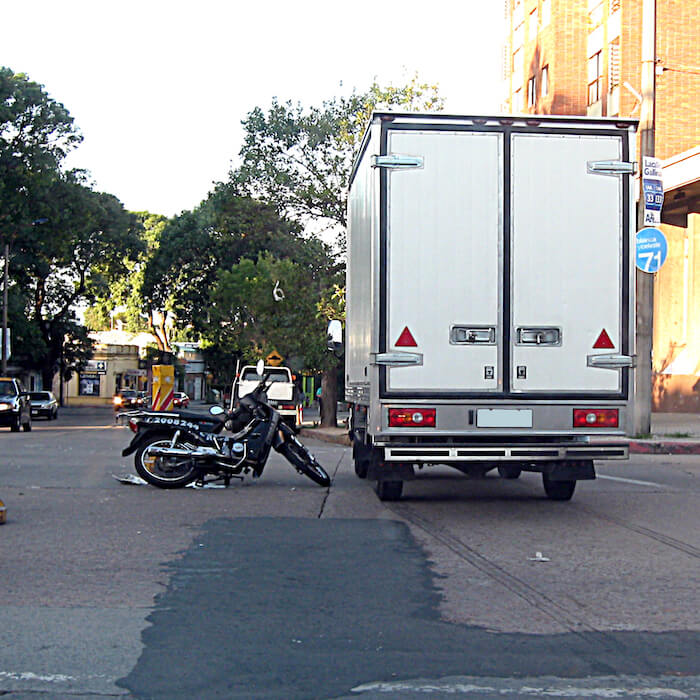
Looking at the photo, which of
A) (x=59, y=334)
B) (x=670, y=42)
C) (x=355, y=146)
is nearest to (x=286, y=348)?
(x=355, y=146)

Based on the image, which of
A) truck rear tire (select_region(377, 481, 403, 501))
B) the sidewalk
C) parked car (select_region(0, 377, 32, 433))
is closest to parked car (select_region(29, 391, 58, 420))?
parked car (select_region(0, 377, 32, 433))

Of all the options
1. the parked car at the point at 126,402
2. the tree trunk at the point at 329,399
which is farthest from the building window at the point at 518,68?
the parked car at the point at 126,402

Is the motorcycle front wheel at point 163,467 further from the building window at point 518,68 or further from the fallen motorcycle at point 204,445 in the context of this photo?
the building window at point 518,68

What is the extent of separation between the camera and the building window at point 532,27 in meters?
41.3

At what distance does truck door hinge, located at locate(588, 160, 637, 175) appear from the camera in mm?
9992

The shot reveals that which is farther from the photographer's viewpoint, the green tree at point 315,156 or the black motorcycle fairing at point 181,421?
the green tree at point 315,156

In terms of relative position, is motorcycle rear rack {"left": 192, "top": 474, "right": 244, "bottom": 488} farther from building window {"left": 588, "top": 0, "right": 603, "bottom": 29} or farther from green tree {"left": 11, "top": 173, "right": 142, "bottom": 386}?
green tree {"left": 11, "top": 173, "right": 142, "bottom": 386}

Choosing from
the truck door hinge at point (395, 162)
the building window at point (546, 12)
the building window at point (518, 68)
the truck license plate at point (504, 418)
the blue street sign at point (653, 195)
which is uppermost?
the building window at point (546, 12)

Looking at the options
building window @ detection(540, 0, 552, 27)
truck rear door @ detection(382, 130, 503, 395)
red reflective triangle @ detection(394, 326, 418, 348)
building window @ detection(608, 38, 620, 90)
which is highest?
building window @ detection(540, 0, 552, 27)

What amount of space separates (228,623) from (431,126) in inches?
220

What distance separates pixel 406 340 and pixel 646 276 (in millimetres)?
12730

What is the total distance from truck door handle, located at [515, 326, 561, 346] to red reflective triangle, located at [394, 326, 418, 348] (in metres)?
1.01

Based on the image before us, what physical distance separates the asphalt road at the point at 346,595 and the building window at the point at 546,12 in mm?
30495

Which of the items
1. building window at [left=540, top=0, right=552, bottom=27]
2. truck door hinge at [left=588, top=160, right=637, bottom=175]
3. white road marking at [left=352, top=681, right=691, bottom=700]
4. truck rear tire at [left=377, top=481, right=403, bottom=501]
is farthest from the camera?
building window at [left=540, top=0, right=552, bottom=27]
